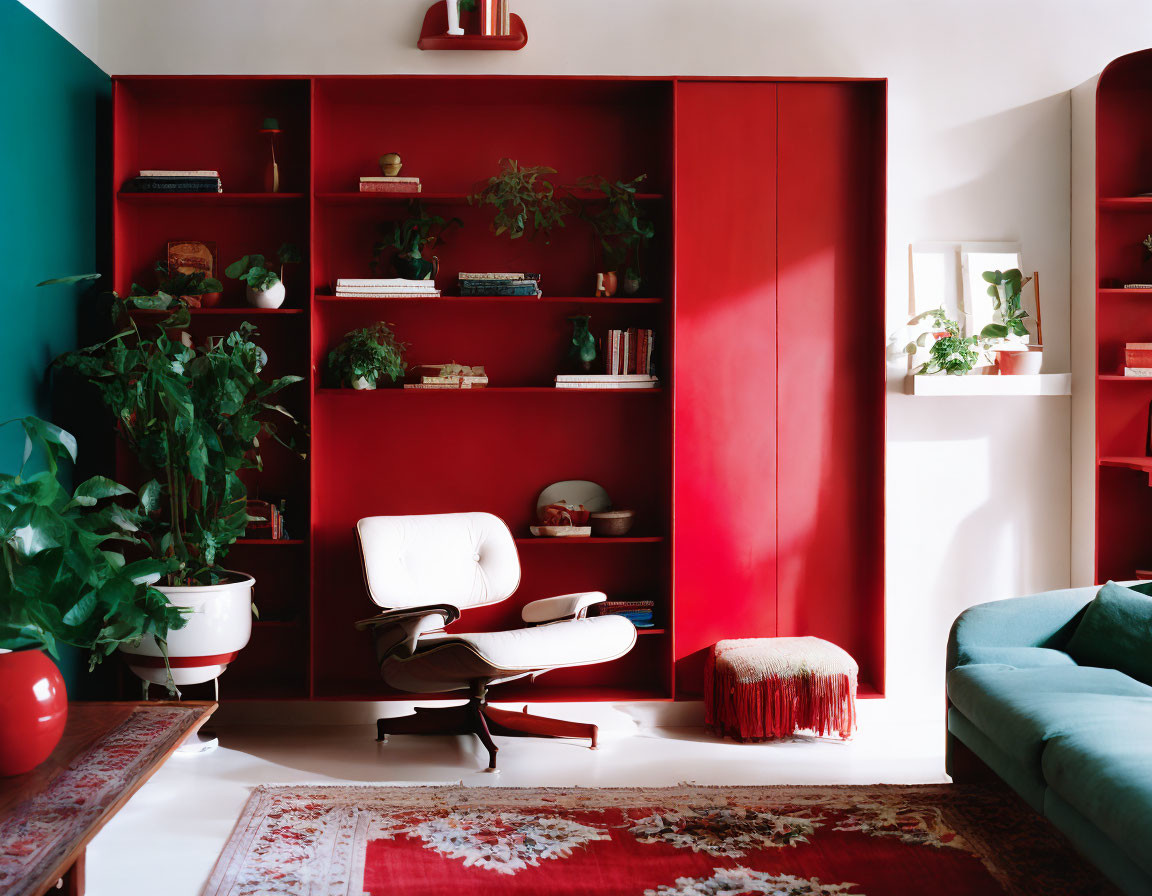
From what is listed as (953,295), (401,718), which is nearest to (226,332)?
(401,718)

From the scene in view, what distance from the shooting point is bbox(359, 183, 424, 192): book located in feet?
13.0

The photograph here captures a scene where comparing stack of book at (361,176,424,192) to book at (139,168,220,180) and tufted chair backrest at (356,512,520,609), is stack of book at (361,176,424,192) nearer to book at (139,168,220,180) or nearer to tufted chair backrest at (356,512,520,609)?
book at (139,168,220,180)

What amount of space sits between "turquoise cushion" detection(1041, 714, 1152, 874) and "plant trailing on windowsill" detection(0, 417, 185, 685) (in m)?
2.61

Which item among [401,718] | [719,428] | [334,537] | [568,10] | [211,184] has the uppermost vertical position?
[568,10]

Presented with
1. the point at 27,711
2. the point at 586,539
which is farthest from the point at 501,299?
the point at 27,711

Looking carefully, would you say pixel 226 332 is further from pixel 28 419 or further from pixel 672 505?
pixel 672 505

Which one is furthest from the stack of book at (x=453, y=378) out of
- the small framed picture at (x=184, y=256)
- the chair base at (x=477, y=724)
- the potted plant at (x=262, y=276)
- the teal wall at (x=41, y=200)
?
the teal wall at (x=41, y=200)

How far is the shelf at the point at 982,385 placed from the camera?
4.02m

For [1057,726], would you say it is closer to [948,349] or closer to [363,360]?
[948,349]

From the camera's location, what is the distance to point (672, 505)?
3.98 metres

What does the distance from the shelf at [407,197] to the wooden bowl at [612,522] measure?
1.32 metres

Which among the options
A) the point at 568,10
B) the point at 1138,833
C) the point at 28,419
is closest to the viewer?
the point at 1138,833

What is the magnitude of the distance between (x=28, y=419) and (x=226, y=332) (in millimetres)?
1356

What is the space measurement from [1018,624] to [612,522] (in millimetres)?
1589
